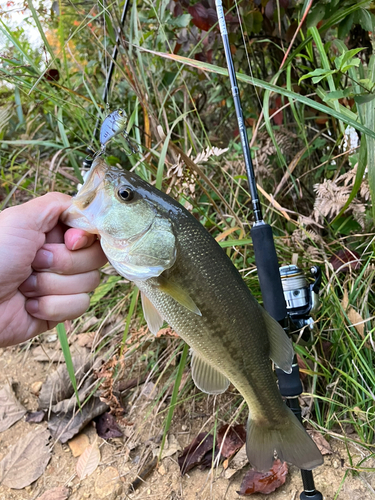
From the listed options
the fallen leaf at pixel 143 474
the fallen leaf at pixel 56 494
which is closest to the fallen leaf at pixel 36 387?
the fallen leaf at pixel 56 494

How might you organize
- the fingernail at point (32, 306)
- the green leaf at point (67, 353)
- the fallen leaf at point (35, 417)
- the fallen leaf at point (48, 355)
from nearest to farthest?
the fingernail at point (32, 306) → the green leaf at point (67, 353) → the fallen leaf at point (35, 417) → the fallen leaf at point (48, 355)

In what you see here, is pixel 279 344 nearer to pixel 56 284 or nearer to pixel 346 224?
pixel 56 284

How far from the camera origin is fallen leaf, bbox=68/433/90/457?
2.11m

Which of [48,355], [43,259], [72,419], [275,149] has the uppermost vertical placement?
[275,149]

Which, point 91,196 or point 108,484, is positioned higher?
point 91,196

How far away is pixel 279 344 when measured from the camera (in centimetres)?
121

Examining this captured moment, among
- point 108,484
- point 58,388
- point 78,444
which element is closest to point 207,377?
point 108,484

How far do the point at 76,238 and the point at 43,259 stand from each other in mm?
170

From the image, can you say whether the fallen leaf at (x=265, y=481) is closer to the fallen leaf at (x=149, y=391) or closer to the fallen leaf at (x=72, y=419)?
the fallen leaf at (x=149, y=391)

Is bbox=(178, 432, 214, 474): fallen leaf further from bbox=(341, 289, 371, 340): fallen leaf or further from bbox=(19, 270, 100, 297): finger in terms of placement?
bbox=(19, 270, 100, 297): finger

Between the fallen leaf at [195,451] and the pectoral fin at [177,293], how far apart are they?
112cm

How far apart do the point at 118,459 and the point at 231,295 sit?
139 cm

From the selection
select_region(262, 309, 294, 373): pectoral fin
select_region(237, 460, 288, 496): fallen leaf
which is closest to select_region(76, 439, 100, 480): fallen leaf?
select_region(237, 460, 288, 496): fallen leaf

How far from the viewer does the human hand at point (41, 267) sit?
1.27 m
